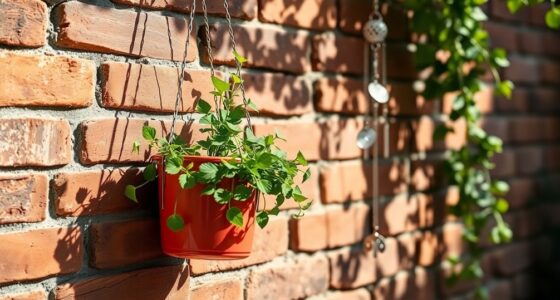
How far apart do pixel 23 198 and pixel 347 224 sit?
2.40ft

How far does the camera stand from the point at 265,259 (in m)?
1.46

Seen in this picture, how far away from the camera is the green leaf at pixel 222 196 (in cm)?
112

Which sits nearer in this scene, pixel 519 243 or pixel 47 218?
pixel 47 218

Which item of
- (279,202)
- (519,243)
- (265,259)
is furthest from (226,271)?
(519,243)

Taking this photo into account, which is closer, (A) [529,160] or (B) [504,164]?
(B) [504,164]

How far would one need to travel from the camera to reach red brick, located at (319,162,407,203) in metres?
Answer: 1.59

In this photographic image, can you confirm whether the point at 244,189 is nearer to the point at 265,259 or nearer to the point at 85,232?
the point at 85,232

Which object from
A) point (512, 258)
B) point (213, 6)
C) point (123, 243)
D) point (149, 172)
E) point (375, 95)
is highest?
point (213, 6)

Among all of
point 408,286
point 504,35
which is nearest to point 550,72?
point 504,35

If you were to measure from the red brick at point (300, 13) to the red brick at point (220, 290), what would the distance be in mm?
476

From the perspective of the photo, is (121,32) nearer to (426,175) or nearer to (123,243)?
(123,243)

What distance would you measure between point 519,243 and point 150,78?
143 centimetres

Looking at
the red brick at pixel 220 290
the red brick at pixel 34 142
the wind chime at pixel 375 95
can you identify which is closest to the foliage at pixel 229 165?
the red brick at pixel 34 142

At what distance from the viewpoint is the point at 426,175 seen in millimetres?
1901
